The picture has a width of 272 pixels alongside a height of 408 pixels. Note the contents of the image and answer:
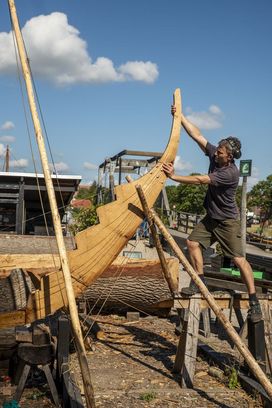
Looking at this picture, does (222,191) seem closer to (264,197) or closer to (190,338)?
(190,338)

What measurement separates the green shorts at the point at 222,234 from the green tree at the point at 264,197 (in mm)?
38879

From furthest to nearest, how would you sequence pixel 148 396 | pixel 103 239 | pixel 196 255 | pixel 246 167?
pixel 246 167, pixel 196 255, pixel 103 239, pixel 148 396

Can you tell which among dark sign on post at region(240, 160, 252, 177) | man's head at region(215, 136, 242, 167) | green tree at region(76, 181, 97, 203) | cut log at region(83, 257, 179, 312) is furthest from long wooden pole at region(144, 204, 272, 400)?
green tree at region(76, 181, 97, 203)

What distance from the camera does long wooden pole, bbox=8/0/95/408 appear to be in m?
3.90

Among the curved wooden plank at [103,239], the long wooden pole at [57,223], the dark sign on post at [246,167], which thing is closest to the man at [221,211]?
the curved wooden plank at [103,239]

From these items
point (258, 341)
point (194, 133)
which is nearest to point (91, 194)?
point (194, 133)

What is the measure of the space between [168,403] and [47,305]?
5.05 ft

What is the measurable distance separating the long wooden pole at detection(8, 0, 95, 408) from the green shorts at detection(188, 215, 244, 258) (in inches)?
76.2

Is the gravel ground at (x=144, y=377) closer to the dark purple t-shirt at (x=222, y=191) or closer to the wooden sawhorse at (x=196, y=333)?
the wooden sawhorse at (x=196, y=333)

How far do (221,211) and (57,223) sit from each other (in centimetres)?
209

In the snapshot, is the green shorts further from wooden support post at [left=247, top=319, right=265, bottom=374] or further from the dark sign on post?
the dark sign on post

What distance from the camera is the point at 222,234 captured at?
18.1ft

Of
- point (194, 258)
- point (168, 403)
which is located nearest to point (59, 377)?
point (168, 403)

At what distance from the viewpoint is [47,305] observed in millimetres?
4895
